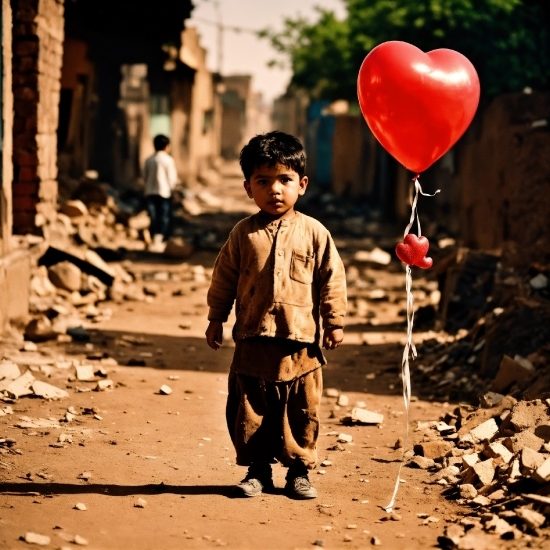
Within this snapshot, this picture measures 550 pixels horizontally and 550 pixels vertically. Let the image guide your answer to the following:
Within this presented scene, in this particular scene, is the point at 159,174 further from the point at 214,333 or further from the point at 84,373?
the point at 214,333

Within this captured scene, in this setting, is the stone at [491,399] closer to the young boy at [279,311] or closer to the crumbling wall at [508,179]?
the young boy at [279,311]

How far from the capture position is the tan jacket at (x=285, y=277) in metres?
4.27

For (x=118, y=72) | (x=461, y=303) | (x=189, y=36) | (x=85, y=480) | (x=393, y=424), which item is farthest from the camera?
(x=189, y=36)

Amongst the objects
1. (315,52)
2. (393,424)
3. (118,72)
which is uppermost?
(315,52)

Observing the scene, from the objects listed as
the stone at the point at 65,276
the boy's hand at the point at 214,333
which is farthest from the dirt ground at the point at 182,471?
the stone at the point at 65,276

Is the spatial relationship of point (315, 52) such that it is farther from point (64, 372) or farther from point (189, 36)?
point (64, 372)

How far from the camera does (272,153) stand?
419cm

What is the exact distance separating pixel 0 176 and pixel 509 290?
425cm

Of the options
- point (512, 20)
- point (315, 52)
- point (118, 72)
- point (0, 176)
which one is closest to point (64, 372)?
→ point (0, 176)

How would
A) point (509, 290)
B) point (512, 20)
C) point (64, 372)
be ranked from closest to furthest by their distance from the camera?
point (64, 372)
point (509, 290)
point (512, 20)

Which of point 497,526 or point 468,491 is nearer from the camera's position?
point 497,526

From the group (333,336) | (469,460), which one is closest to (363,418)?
(469,460)

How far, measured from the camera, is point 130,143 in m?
21.9

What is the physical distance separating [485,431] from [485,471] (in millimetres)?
781
